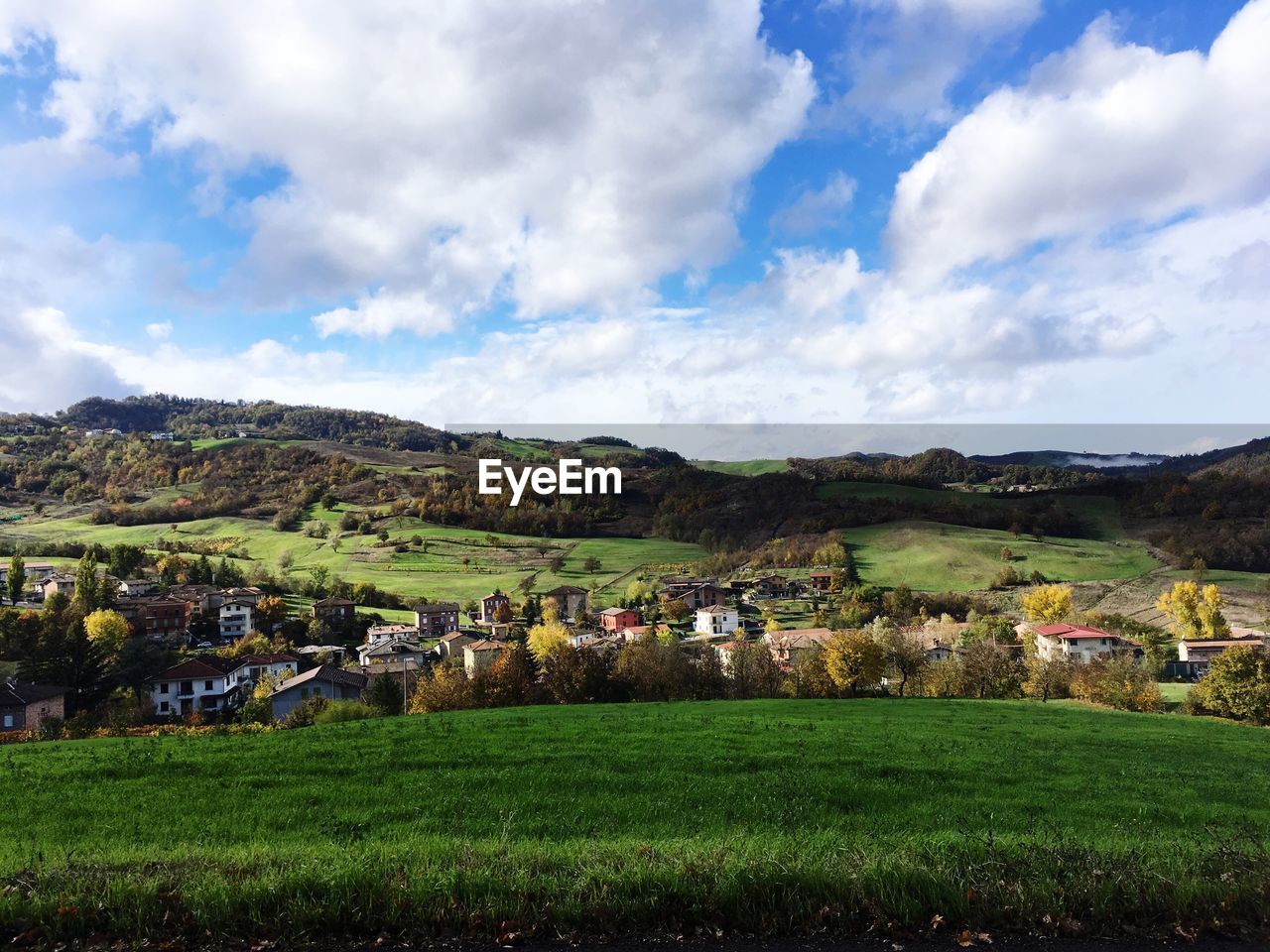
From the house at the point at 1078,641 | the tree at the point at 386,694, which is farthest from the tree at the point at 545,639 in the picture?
the house at the point at 1078,641

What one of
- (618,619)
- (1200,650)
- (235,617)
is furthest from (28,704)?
(1200,650)

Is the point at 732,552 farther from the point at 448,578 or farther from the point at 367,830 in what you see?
the point at 367,830

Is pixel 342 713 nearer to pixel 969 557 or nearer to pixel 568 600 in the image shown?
pixel 568 600

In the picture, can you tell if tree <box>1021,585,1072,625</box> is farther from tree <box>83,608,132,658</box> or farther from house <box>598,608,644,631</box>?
tree <box>83,608,132,658</box>

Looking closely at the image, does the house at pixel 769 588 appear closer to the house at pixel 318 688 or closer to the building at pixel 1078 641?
the building at pixel 1078 641

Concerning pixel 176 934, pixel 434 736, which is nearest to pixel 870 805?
pixel 176 934
